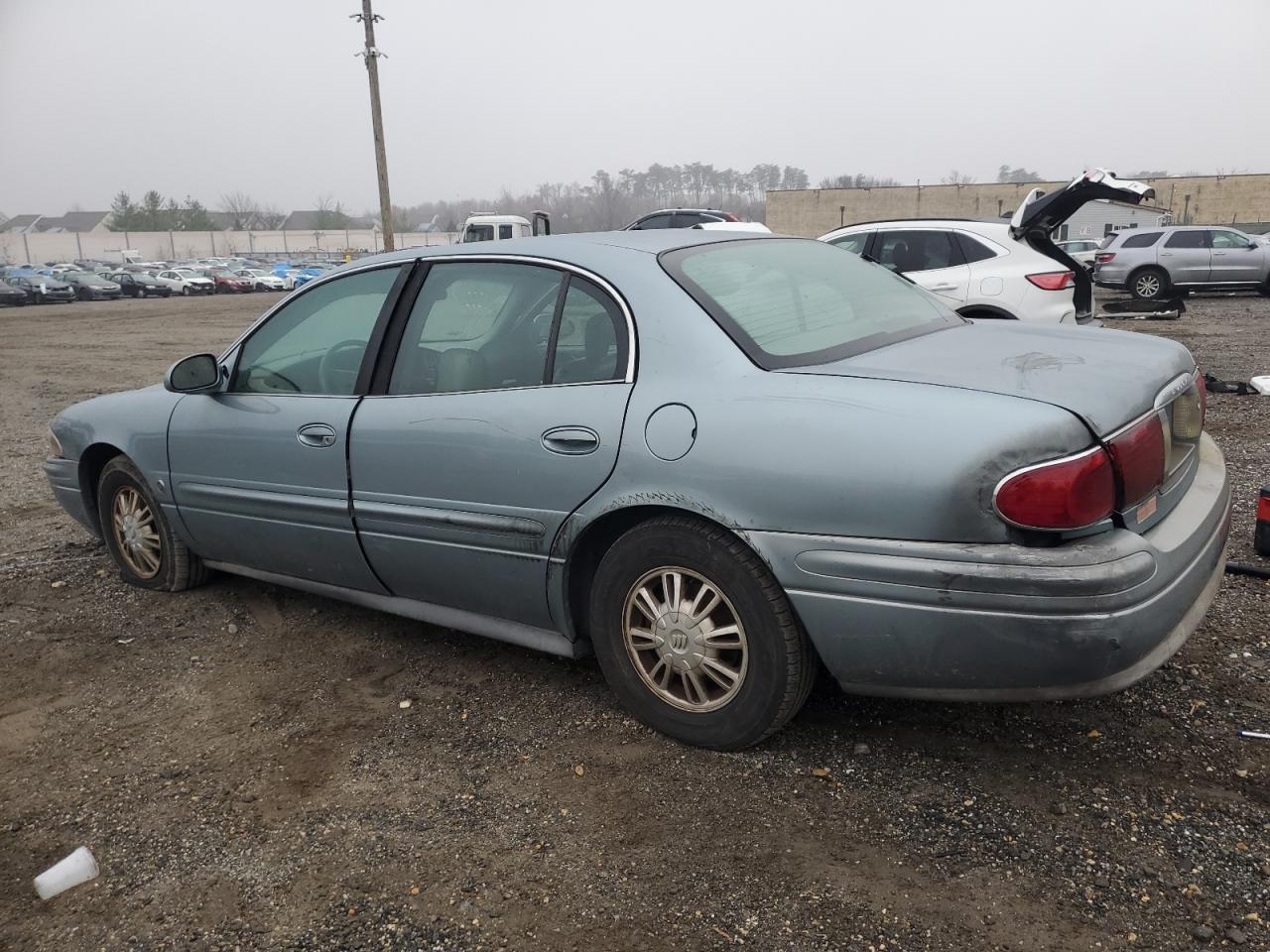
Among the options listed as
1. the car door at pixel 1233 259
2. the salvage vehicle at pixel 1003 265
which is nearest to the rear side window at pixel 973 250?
the salvage vehicle at pixel 1003 265

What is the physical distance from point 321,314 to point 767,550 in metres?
2.20

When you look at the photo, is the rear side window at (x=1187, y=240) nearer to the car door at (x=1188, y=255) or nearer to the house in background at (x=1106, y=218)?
the car door at (x=1188, y=255)

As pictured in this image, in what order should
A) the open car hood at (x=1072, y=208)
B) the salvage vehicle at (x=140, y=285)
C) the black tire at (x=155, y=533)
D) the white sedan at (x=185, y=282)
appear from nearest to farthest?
the black tire at (x=155, y=533), the open car hood at (x=1072, y=208), the salvage vehicle at (x=140, y=285), the white sedan at (x=185, y=282)

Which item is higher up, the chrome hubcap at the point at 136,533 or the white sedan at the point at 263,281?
the white sedan at the point at 263,281

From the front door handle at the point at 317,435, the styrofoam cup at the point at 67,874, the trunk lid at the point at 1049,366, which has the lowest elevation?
Answer: the styrofoam cup at the point at 67,874

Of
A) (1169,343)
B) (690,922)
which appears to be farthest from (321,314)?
(1169,343)

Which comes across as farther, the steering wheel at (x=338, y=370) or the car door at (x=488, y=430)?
the steering wheel at (x=338, y=370)

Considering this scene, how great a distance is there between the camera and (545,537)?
298cm

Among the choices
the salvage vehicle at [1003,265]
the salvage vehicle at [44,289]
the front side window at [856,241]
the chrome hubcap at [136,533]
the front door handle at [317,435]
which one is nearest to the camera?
the front door handle at [317,435]

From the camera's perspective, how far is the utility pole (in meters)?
23.0

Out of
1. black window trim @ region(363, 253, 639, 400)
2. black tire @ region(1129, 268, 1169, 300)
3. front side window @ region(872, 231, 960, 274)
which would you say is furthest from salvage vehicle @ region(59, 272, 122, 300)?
black window trim @ region(363, 253, 639, 400)

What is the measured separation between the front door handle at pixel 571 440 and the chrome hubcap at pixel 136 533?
244 cm

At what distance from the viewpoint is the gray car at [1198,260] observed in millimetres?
19422

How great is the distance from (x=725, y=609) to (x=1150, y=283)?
20.5 metres
